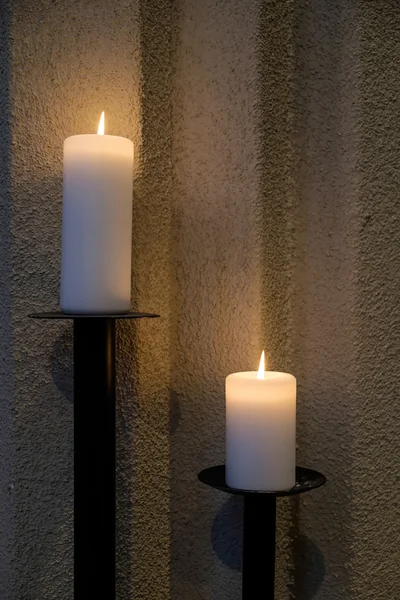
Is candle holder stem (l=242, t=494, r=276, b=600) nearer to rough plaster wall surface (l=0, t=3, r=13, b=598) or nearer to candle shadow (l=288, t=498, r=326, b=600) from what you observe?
candle shadow (l=288, t=498, r=326, b=600)

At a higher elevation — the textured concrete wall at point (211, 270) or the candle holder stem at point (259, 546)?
the textured concrete wall at point (211, 270)

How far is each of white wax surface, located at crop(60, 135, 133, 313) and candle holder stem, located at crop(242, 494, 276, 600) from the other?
0.25 m

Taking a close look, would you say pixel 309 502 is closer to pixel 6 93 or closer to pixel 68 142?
pixel 68 142

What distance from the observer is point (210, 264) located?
31.0 inches

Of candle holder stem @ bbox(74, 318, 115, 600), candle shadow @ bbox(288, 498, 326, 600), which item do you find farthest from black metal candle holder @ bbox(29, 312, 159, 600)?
candle shadow @ bbox(288, 498, 326, 600)

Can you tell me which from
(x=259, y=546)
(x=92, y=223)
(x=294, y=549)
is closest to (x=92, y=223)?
(x=92, y=223)

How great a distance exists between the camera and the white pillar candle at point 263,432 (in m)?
0.62

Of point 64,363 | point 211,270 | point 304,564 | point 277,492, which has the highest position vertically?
point 211,270

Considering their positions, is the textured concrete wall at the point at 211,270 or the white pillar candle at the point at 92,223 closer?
the white pillar candle at the point at 92,223

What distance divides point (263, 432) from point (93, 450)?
0.17m

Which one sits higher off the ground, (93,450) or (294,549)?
(93,450)

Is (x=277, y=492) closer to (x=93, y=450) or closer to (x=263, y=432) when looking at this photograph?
(x=263, y=432)

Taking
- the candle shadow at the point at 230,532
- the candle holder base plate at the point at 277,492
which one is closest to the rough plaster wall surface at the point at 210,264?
the candle shadow at the point at 230,532

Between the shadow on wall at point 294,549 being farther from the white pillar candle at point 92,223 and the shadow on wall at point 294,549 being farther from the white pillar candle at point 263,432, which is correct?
the white pillar candle at point 92,223
